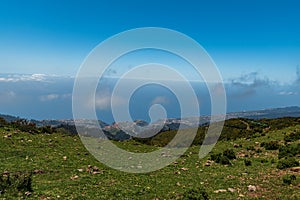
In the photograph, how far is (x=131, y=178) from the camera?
63.6ft

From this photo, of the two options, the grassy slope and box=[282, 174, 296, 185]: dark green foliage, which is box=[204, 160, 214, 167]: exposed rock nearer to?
the grassy slope

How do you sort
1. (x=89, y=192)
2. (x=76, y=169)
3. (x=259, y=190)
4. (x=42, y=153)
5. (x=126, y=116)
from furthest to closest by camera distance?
(x=42, y=153) → (x=126, y=116) → (x=76, y=169) → (x=259, y=190) → (x=89, y=192)

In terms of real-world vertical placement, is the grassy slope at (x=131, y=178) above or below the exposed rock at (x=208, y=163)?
above

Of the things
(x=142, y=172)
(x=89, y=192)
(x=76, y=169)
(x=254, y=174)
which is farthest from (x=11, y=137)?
(x=254, y=174)

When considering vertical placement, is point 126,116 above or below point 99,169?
above

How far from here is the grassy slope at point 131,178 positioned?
51.3 feet

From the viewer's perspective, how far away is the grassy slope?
15.6 meters

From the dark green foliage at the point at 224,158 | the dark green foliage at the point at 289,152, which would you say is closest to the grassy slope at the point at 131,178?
the dark green foliage at the point at 224,158

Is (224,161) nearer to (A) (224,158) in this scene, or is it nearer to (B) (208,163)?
(A) (224,158)

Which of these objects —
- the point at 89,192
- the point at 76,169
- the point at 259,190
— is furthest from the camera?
the point at 76,169

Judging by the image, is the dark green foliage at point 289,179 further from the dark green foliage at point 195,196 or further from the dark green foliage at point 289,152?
the dark green foliage at point 289,152

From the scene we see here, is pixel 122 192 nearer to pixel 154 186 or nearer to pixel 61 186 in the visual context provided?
pixel 154 186

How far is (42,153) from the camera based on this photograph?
2536 centimetres

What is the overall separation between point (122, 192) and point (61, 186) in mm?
3564
